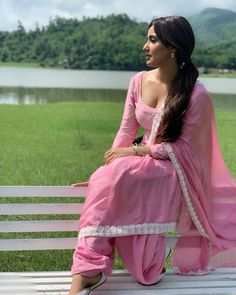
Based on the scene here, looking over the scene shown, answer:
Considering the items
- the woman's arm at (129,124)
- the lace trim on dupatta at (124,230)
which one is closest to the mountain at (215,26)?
the woman's arm at (129,124)

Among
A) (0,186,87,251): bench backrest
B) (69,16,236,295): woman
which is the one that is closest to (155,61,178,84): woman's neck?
(69,16,236,295): woman

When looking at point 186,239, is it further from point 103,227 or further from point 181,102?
point 181,102

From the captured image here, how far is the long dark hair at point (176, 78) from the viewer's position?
2.15 meters

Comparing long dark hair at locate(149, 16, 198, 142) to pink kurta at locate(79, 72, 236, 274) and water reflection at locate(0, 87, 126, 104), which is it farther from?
water reflection at locate(0, 87, 126, 104)

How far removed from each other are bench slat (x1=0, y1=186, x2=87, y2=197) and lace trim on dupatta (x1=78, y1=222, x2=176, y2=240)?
271 mm

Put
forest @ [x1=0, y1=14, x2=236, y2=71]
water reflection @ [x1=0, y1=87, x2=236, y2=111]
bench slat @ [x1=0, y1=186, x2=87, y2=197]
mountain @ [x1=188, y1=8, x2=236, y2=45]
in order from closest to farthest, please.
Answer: bench slat @ [x1=0, y1=186, x2=87, y2=197] → mountain @ [x1=188, y1=8, x2=236, y2=45] → forest @ [x1=0, y1=14, x2=236, y2=71] → water reflection @ [x1=0, y1=87, x2=236, y2=111]

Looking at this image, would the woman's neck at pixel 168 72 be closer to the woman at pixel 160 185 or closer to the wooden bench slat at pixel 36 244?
the woman at pixel 160 185

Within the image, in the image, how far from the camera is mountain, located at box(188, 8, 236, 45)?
6668 millimetres

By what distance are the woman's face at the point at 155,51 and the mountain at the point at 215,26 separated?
167 inches

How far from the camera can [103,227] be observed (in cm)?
208

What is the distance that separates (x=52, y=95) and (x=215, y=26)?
3646mm

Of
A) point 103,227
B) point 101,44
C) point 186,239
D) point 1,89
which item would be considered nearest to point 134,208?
point 103,227

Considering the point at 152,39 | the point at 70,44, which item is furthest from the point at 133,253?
the point at 70,44

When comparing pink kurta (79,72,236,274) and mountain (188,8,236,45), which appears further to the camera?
mountain (188,8,236,45)
